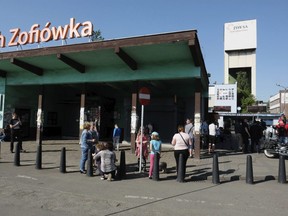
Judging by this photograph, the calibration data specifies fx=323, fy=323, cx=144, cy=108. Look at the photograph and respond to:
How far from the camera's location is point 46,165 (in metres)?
12.1

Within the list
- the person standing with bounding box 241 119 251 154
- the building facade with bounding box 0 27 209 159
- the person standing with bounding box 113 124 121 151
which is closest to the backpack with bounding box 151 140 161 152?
the building facade with bounding box 0 27 209 159

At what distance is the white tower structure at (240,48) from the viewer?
76.8 metres

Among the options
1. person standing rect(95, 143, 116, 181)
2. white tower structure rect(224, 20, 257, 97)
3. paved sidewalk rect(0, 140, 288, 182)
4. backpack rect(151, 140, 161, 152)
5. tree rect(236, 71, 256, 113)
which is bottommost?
paved sidewalk rect(0, 140, 288, 182)

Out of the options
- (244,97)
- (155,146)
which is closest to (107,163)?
(155,146)

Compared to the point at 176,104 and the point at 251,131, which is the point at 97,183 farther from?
the point at 176,104

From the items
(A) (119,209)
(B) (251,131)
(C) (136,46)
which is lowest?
(A) (119,209)

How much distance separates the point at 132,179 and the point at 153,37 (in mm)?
6940

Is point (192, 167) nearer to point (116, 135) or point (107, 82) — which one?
point (116, 135)

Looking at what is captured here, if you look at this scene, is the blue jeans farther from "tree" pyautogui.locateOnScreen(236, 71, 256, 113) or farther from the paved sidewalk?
"tree" pyautogui.locateOnScreen(236, 71, 256, 113)

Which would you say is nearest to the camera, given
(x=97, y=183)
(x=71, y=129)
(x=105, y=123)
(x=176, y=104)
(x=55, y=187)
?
(x=55, y=187)

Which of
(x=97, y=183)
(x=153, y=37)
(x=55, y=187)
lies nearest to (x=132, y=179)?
(x=97, y=183)

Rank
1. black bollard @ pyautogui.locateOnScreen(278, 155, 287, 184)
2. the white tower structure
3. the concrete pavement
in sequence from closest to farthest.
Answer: the concrete pavement
black bollard @ pyautogui.locateOnScreen(278, 155, 287, 184)
the white tower structure

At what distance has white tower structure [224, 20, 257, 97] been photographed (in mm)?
76750

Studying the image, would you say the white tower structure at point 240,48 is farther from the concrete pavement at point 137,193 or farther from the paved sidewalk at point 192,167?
the concrete pavement at point 137,193
